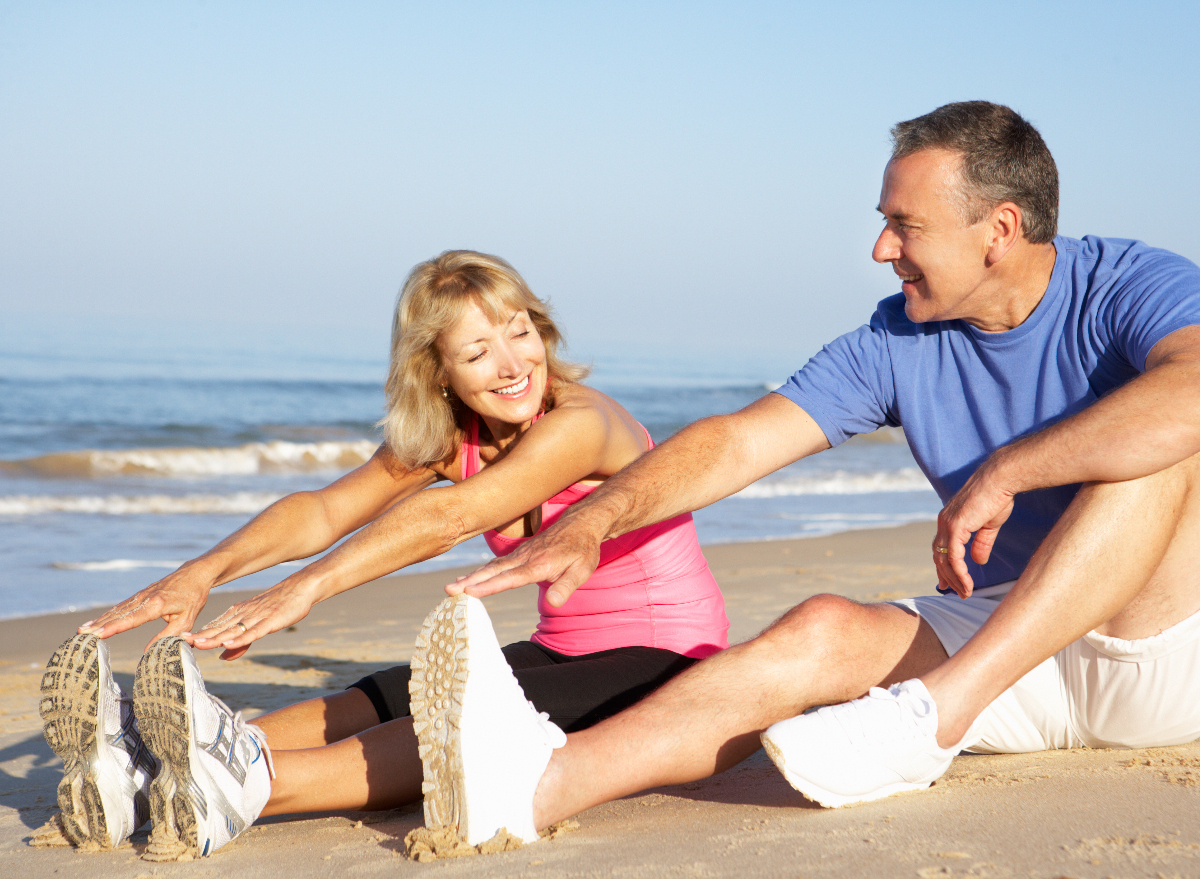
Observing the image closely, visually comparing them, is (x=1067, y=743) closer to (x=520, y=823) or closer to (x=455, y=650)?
(x=520, y=823)

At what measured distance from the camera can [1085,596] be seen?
1896mm

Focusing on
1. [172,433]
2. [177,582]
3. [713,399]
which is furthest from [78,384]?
[177,582]

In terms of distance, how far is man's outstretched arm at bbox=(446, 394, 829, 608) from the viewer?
189 centimetres

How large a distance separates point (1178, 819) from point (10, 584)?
5.94 meters

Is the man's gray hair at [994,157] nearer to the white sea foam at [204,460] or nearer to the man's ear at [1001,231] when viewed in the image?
the man's ear at [1001,231]

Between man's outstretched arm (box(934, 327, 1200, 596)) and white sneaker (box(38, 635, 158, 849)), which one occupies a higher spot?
man's outstretched arm (box(934, 327, 1200, 596))

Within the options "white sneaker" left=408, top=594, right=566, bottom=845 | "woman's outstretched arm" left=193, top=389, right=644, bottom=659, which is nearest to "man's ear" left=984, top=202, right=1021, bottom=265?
"woman's outstretched arm" left=193, top=389, right=644, bottom=659

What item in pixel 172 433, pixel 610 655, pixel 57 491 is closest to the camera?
pixel 610 655

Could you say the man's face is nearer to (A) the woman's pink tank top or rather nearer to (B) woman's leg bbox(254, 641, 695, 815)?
(A) the woman's pink tank top

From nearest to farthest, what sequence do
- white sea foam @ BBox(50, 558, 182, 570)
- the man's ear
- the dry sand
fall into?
the dry sand < the man's ear < white sea foam @ BBox(50, 558, 182, 570)

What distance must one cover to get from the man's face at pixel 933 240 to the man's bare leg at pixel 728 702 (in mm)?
756

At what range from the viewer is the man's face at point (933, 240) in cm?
236

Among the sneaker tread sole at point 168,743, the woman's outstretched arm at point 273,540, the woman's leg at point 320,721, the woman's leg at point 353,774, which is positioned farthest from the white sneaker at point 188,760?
the woman's leg at point 320,721

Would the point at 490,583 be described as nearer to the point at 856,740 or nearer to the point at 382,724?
the point at 382,724
